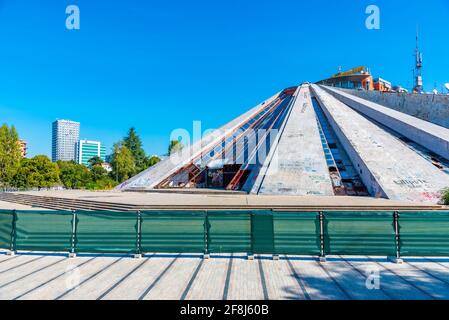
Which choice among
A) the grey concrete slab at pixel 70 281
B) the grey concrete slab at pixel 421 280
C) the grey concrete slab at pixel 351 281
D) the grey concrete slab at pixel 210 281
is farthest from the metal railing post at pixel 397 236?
the grey concrete slab at pixel 70 281

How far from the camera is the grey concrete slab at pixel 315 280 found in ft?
14.0

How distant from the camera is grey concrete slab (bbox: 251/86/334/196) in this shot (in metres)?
17.2

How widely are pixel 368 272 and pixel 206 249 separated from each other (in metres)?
3.42

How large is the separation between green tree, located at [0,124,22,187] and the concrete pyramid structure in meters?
24.4

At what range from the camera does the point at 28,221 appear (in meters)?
6.67

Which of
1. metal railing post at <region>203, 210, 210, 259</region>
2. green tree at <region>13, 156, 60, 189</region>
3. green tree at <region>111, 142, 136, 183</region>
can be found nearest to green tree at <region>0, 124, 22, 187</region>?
green tree at <region>13, 156, 60, 189</region>

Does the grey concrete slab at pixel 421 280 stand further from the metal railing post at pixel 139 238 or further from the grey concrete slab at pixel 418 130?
the grey concrete slab at pixel 418 130

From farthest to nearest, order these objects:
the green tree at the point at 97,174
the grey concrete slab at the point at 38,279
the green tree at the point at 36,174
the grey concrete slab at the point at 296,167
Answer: the green tree at the point at 97,174, the green tree at the point at 36,174, the grey concrete slab at the point at 296,167, the grey concrete slab at the point at 38,279

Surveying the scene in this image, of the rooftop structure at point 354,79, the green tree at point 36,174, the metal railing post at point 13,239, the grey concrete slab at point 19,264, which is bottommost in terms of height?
the grey concrete slab at point 19,264

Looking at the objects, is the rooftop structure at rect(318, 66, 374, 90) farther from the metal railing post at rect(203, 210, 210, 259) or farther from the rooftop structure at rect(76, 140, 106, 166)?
the rooftop structure at rect(76, 140, 106, 166)

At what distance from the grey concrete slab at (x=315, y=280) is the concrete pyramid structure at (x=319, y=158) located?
36.8 feet

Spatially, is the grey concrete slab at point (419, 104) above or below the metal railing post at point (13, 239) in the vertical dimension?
above

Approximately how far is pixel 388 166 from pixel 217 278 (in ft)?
52.4

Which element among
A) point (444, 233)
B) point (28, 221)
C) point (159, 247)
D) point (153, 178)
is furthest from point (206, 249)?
point (153, 178)
